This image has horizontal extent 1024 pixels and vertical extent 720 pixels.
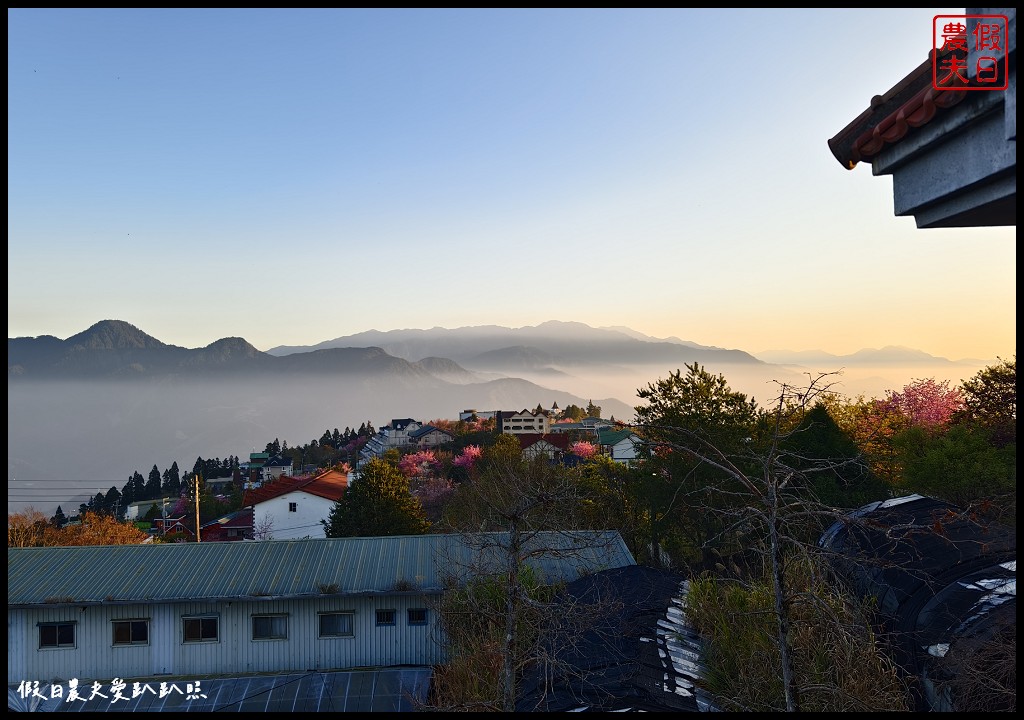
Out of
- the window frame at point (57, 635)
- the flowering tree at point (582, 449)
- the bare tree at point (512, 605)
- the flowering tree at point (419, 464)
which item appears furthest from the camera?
the flowering tree at point (582, 449)

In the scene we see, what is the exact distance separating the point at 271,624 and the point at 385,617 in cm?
264

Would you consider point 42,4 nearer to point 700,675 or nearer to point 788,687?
point 788,687

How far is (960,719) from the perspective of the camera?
1840mm

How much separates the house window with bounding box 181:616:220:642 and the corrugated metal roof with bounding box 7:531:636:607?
74cm

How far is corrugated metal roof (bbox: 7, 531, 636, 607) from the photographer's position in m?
15.0

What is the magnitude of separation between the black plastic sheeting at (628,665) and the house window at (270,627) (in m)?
8.09

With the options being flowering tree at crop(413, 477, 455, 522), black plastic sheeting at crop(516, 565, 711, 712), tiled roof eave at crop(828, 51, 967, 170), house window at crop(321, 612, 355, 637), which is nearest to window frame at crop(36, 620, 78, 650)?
house window at crop(321, 612, 355, 637)

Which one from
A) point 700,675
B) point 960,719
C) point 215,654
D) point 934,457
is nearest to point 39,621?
point 215,654

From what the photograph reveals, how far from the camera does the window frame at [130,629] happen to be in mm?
15005

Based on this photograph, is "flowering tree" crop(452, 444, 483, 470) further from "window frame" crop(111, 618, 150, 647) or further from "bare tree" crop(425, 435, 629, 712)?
"window frame" crop(111, 618, 150, 647)

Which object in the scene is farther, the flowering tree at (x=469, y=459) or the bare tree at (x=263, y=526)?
the flowering tree at (x=469, y=459)

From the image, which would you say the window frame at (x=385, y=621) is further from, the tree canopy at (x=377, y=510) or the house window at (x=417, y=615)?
the tree canopy at (x=377, y=510)

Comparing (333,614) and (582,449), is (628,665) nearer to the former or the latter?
(333,614)

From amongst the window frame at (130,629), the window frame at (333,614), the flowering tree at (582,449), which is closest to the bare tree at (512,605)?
the window frame at (333,614)
